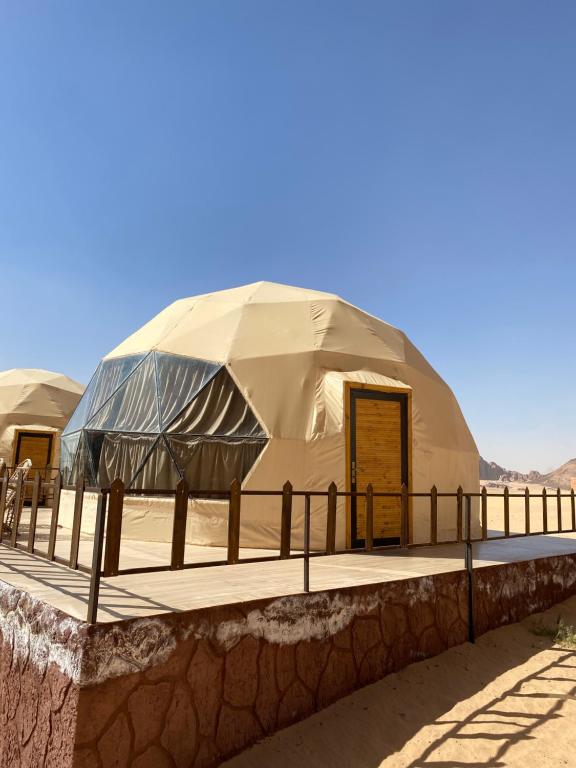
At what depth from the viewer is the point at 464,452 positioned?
1132cm

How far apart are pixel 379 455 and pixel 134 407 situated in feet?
15.1

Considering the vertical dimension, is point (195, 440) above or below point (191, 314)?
below

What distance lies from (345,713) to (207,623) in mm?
1775

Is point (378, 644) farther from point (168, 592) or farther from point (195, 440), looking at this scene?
point (195, 440)

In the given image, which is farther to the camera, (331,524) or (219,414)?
(219,414)

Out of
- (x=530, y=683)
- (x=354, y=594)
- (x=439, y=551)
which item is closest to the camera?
(x=354, y=594)

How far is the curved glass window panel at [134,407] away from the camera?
9.84m

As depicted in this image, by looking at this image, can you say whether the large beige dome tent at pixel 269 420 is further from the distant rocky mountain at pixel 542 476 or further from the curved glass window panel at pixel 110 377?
the distant rocky mountain at pixel 542 476

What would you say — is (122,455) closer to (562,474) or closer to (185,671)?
(185,671)

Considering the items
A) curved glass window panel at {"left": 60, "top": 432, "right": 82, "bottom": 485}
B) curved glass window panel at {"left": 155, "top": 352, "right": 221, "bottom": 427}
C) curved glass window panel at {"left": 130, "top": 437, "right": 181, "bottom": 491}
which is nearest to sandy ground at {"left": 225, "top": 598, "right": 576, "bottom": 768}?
curved glass window panel at {"left": 130, "top": 437, "right": 181, "bottom": 491}

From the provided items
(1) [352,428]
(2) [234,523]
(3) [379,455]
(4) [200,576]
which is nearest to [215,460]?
(1) [352,428]

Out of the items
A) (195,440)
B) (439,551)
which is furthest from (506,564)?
(195,440)

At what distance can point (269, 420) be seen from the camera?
9172 millimetres

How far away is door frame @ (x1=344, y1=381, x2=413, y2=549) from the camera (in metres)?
8.87
